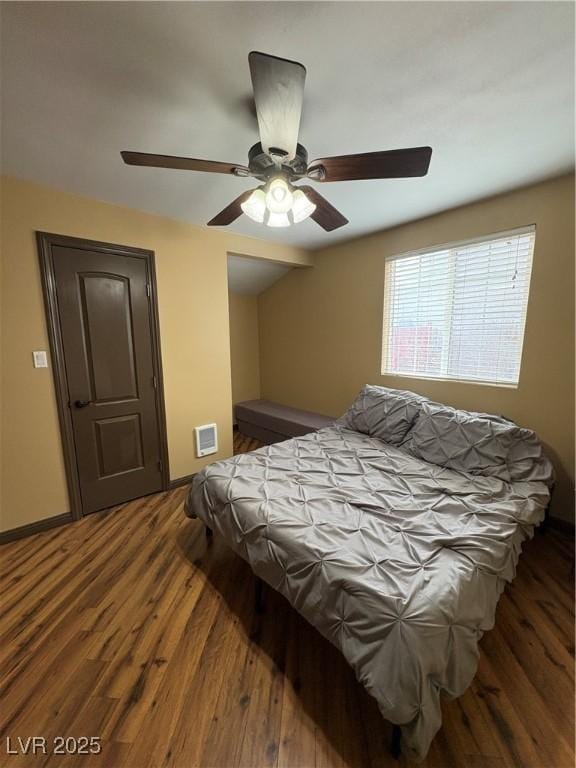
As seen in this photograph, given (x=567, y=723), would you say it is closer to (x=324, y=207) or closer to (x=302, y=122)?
(x=324, y=207)

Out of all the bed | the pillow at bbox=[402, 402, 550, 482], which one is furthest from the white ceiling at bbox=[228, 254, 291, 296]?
the pillow at bbox=[402, 402, 550, 482]

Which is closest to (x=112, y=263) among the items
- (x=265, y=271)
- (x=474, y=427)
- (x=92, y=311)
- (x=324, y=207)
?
(x=92, y=311)

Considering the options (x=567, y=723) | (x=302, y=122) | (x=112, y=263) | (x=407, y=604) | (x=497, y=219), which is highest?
(x=302, y=122)

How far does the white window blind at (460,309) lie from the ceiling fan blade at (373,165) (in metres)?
1.58

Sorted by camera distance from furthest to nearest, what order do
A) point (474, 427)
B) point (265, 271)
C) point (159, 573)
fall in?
1. point (265, 271)
2. point (474, 427)
3. point (159, 573)

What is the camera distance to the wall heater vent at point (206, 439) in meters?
3.08

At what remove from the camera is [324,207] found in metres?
1.70

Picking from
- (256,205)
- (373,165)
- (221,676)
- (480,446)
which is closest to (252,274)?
(256,205)

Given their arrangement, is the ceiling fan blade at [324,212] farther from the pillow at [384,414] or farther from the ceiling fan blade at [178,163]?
the pillow at [384,414]

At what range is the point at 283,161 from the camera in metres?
1.40

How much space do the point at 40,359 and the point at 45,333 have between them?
0.64 ft

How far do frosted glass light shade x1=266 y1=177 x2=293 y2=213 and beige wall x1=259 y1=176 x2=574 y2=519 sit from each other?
1881 mm

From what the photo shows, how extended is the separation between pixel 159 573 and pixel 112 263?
7.59ft

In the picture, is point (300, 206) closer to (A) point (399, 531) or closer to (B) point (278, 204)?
(B) point (278, 204)
